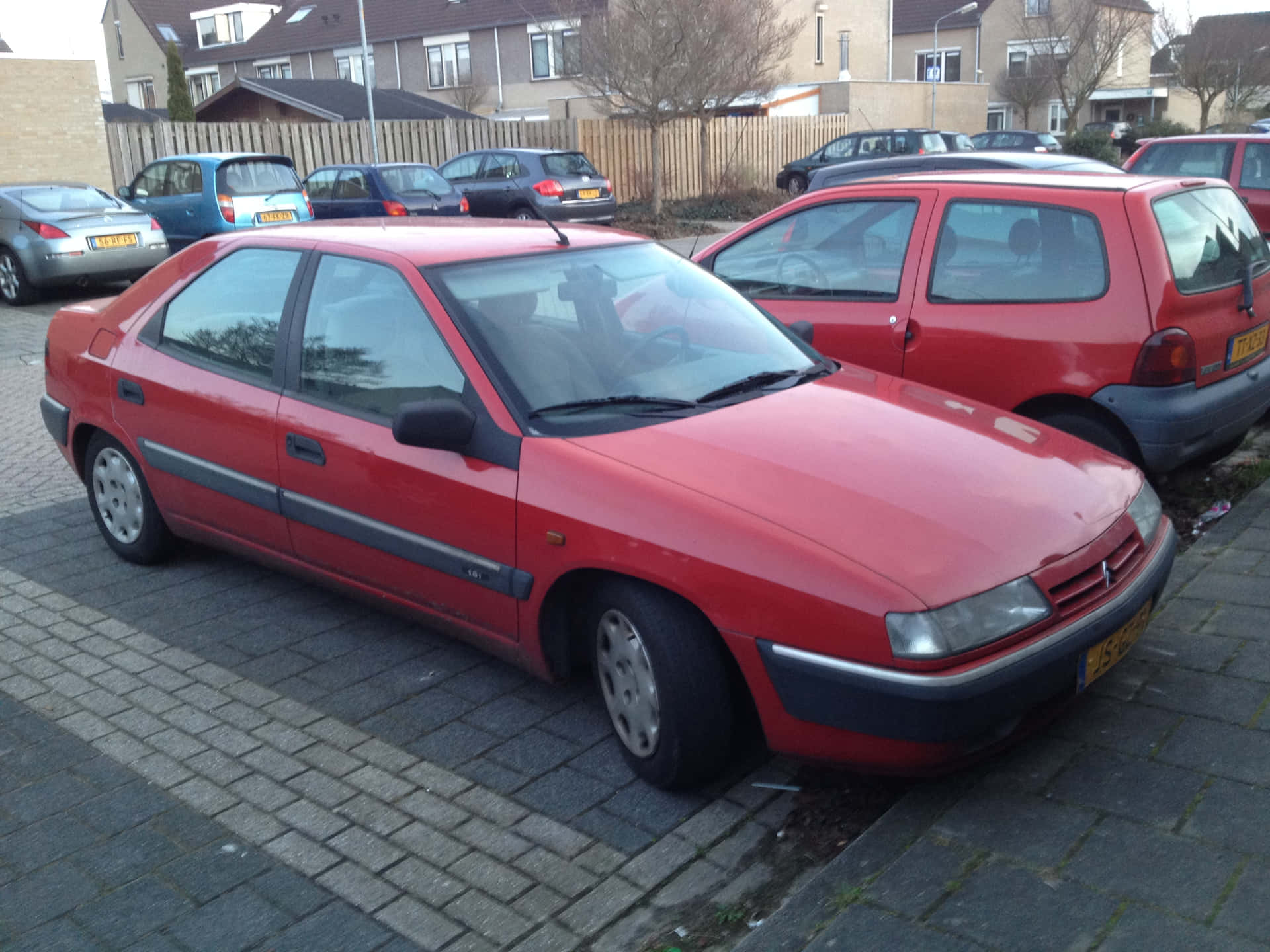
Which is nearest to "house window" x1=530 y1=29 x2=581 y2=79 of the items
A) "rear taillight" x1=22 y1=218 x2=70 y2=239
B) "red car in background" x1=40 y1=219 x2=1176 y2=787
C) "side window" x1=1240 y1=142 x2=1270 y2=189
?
"rear taillight" x1=22 y1=218 x2=70 y2=239

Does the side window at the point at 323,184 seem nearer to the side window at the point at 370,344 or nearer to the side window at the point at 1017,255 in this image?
the side window at the point at 1017,255

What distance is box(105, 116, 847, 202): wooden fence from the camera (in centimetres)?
2356

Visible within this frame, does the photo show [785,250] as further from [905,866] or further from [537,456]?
[905,866]

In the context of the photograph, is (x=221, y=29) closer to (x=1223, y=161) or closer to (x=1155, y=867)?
(x=1223, y=161)

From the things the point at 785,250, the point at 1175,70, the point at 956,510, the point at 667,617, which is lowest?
the point at 667,617

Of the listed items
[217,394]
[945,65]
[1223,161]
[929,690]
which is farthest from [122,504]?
[945,65]

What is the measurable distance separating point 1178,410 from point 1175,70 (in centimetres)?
5164

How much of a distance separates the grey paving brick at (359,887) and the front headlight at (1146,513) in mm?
2503

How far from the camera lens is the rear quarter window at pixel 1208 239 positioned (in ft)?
17.5

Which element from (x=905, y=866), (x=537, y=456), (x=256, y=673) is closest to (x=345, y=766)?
(x=256, y=673)

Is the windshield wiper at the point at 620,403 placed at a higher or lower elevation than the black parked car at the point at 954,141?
lower

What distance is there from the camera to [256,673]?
176 inches

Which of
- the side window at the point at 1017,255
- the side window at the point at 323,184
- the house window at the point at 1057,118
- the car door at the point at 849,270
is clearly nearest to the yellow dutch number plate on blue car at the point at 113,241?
the side window at the point at 323,184

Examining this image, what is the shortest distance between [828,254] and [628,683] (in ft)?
10.9
